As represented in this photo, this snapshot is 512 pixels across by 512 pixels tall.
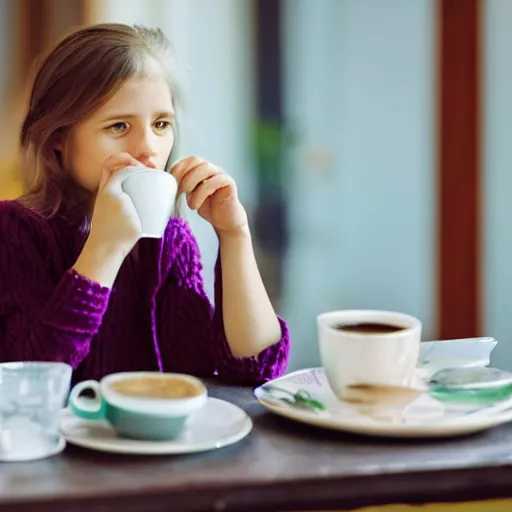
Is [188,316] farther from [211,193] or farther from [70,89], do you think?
[70,89]

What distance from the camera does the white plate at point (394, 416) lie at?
2.49ft

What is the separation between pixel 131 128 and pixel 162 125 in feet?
0.19

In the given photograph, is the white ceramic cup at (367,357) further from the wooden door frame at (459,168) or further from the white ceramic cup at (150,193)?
the wooden door frame at (459,168)

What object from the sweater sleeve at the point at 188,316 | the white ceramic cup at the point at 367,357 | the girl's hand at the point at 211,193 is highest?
the girl's hand at the point at 211,193

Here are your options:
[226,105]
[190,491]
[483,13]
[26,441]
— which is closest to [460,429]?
[190,491]

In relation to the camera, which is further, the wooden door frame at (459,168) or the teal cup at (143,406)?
the wooden door frame at (459,168)

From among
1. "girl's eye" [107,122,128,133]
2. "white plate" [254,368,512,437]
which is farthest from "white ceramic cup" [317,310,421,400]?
"girl's eye" [107,122,128,133]

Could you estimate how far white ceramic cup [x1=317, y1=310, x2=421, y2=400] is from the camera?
0.80 meters

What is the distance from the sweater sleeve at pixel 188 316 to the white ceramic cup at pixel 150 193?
201 millimetres

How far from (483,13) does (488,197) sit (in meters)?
0.46

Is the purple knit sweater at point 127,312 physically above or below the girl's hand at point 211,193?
below

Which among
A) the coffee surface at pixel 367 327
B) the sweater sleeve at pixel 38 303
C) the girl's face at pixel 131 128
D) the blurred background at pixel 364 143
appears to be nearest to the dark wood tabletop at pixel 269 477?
the coffee surface at pixel 367 327

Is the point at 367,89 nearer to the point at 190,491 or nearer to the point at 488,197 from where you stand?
the point at 488,197

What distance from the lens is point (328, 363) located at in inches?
32.6
